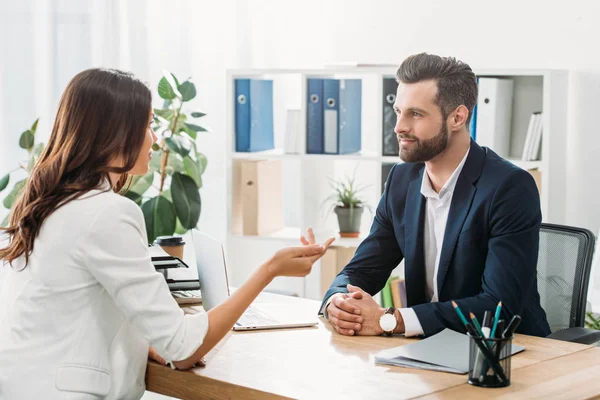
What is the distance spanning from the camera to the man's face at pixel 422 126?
7.45 feet

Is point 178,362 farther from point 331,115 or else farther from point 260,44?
point 260,44

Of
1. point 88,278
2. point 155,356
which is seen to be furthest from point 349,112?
point 88,278

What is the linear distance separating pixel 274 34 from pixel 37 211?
2.98 meters

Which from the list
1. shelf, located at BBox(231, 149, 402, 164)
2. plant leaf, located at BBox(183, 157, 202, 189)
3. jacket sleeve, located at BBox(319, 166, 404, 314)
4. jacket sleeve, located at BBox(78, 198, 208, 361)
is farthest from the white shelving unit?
jacket sleeve, located at BBox(78, 198, 208, 361)

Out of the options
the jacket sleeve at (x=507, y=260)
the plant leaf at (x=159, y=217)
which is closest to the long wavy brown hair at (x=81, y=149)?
the jacket sleeve at (x=507, y=260)

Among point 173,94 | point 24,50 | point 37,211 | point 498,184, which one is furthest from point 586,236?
point 24,50

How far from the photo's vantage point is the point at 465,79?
2.32 meters

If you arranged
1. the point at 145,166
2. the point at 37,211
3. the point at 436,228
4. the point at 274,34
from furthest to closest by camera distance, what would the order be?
the point at 274,34, the point at 436,228, the point at 145,166, the point at 37,211

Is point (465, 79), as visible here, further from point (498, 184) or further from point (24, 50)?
point (24, 50)

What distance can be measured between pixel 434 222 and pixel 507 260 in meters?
0.31

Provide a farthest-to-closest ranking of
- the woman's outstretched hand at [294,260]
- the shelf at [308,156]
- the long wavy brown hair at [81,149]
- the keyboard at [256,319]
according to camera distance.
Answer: the shelf at [308,156]
the keyboard at [256,319]
the woman's outstretched hand at [294,260]
the long wavy brown hair at [81,149]

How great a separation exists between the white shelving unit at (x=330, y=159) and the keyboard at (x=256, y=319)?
1.74 meters

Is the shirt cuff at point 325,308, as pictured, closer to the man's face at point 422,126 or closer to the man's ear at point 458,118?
the man's face at point 422,126

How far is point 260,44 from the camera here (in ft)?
14.7
